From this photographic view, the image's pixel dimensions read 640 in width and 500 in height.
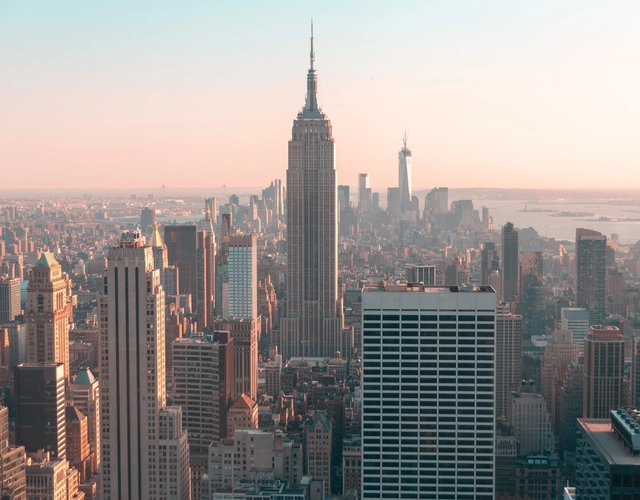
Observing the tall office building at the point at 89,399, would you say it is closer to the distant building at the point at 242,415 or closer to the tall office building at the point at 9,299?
the distant building at the point at 242,415

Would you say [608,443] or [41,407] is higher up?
[608,443]

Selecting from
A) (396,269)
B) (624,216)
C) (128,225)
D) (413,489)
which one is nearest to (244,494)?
(413,489)

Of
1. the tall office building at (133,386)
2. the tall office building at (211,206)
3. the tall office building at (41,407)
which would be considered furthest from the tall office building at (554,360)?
the tall office building at (41,407)

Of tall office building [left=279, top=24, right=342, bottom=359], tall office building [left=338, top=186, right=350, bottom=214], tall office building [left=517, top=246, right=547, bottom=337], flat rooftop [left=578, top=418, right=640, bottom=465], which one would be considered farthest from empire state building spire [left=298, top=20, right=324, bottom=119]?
flat rooftop [left=578, top=418, right=640, bottom=465]

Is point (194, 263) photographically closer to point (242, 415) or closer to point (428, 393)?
point (242, 415)

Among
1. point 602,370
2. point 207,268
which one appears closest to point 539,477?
point 602,370

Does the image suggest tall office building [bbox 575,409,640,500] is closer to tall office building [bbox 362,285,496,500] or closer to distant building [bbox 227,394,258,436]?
tall office building [bbox 362,285,496,500]

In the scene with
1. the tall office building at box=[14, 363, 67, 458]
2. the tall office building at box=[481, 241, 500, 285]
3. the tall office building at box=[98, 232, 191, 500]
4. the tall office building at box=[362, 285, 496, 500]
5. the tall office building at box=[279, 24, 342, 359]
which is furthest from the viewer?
the tall office building at box=[279, 24, 342, 359]
